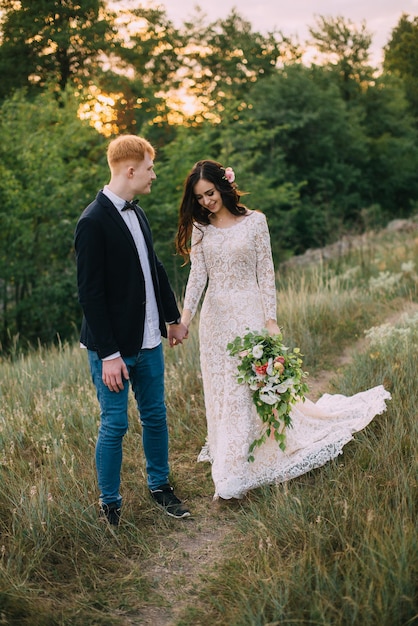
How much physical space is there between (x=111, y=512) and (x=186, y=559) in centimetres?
52

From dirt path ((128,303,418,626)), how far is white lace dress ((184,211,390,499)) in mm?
173

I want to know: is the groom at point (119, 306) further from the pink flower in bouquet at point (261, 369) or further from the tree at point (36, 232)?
the tree at point (36, 232)

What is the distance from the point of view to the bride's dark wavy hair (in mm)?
4000

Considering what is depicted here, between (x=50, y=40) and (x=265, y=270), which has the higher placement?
(x=50, y=40)

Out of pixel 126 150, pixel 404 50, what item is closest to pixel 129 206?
pixel 126 150

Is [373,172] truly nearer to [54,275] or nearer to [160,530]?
[54,275]

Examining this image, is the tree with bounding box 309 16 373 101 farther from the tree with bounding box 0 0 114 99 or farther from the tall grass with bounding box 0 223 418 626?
Answer: the tall grass with bounding box 0 223 418 626

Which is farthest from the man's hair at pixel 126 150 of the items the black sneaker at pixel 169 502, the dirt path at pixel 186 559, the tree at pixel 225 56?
the tree at pixel 225 56

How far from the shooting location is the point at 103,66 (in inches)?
861

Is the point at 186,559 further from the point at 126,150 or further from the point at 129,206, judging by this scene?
the point at 126,150

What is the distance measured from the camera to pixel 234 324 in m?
4.02

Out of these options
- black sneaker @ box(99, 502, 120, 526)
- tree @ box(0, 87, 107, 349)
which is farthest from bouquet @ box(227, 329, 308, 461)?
tree @ box(0, 87, 107, 349)

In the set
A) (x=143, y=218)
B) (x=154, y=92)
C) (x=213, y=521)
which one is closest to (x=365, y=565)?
(x=213, y=521)

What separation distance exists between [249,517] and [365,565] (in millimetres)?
925
